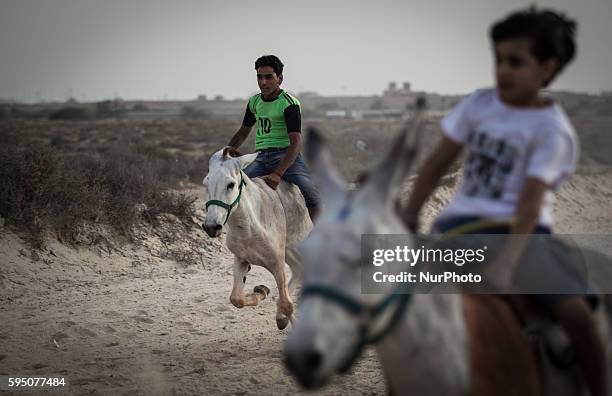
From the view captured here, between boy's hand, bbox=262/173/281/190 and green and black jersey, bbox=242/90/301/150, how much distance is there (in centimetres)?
48

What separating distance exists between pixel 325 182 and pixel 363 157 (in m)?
27.6

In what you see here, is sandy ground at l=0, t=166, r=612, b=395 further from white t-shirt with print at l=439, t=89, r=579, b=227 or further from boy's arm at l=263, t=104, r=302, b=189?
white t-shirt with print at l=439, t=89, r=579, b=227

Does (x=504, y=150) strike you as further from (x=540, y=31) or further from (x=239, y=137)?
(x=239, y=137)

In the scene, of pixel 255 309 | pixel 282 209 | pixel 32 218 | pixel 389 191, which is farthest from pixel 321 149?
pixel 32 218

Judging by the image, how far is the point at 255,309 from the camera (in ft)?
29.8

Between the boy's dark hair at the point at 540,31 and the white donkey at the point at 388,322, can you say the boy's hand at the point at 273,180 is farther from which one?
the white donkey at the point at 388,322

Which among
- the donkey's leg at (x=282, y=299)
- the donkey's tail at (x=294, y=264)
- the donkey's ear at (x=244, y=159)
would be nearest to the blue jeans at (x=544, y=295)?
the donkey's leg at (x=282, y=299)

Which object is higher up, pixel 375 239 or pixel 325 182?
pixel 325 182

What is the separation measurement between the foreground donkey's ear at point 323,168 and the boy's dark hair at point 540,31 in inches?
42.6

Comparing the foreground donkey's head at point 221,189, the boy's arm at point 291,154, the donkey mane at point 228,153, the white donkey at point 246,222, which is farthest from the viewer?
the boy's arm at point 291,154

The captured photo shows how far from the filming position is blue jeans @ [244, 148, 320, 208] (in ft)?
Result: 24.9

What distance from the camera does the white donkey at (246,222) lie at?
6.91 m

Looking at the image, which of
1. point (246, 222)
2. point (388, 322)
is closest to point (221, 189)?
point (246, 222)

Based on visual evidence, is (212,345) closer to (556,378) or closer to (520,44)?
(556,378)
